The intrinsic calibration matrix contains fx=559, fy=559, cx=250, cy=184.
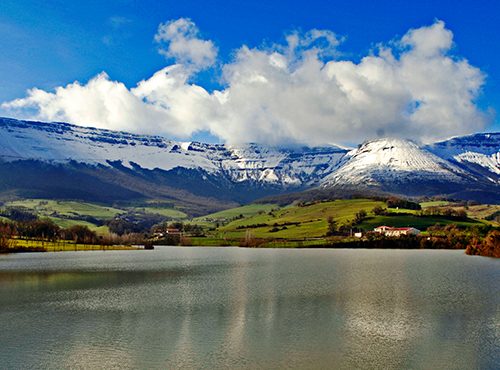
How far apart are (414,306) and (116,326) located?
25.4 meters

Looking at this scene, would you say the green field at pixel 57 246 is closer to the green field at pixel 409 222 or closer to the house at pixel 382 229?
the green field at pixel 409 222

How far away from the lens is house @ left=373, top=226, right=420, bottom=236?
16612cm

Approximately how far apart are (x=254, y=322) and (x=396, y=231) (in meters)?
136

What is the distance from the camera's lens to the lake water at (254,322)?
Result: 31422mm

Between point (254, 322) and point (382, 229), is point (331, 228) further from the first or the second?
point (254, 322)

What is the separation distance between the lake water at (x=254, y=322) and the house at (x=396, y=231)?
306ft

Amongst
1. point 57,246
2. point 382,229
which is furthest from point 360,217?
point 57,246

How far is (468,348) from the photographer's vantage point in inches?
1304

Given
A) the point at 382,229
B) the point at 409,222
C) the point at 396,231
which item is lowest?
the point at 396,231

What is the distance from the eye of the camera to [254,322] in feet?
137

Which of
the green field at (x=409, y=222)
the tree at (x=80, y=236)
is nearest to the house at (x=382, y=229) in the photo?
the green field at (x=409, y=222)

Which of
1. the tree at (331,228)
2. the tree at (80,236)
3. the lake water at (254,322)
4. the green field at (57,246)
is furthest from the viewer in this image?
the tree at (80,236)

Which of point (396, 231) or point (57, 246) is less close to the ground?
point (396, 231)

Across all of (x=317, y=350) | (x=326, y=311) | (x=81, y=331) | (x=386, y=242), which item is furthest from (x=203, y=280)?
(x=386, y=242)
